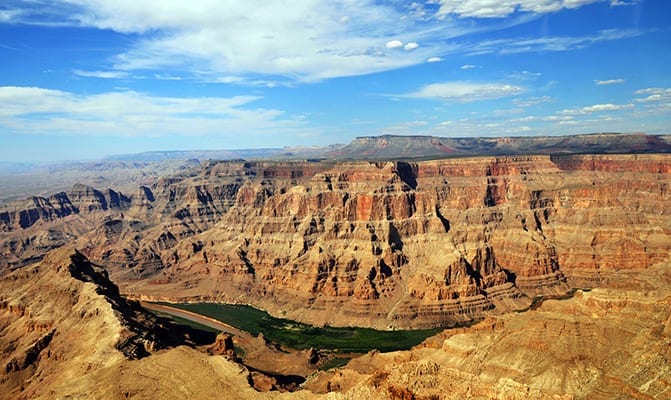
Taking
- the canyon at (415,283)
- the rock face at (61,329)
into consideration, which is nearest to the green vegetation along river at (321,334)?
the canyon at (415,283)

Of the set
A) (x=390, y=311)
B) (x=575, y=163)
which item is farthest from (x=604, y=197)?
(x=390, y=311)

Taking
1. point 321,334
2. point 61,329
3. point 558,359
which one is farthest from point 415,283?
point 61,329

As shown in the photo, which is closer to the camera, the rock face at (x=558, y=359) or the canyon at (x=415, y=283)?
the rock face at (x=558, y=359)

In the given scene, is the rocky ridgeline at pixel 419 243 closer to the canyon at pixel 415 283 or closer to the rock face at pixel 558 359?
the canyon at pixel 415 283

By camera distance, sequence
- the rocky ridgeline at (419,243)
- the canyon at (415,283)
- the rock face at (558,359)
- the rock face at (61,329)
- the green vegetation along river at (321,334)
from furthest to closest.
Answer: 1. the rocky ridgeline at (419,243)
2. the green vegetation along river at (321,334)
3. the rock face at (61,329)
4. the canyon at (415,283)
5. the rock face at (558,359)

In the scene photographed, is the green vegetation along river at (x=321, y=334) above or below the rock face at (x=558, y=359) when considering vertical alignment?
below

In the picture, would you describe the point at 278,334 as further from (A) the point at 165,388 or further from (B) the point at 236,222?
(B) the point at 236,222
